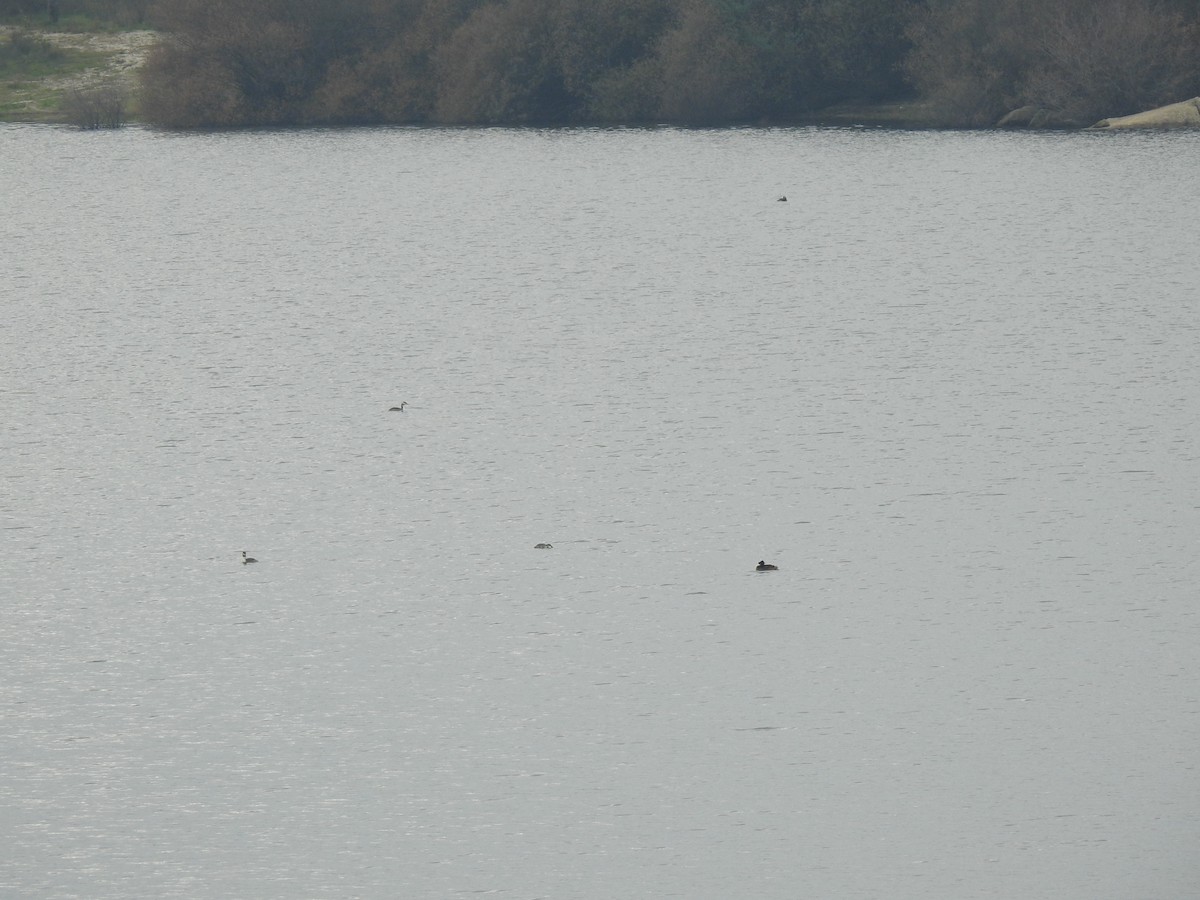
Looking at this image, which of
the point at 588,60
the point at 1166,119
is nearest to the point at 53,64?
the point at 588,60

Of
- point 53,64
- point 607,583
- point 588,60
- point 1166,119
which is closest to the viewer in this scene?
point 607,583

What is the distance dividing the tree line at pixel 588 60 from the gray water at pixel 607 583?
118 feet

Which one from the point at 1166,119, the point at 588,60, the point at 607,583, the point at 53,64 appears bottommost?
the point at 607,583

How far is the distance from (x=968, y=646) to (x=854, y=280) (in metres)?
19.6

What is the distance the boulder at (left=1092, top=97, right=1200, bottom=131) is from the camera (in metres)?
64.1

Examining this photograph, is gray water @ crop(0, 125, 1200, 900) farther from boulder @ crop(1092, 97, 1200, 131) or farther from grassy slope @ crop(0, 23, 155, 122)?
grassy slope @ crop(0, 23, 155, 122)

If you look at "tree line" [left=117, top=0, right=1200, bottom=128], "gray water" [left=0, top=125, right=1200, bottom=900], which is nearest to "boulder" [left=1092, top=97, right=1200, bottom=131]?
"tree line" [left=117, top=0, right=1200, bottom=128]

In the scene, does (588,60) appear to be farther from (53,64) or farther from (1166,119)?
(53,64)

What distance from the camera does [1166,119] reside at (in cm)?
6431

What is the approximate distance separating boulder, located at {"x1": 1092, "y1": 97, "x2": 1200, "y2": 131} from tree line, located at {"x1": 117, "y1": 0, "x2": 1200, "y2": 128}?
3.76m

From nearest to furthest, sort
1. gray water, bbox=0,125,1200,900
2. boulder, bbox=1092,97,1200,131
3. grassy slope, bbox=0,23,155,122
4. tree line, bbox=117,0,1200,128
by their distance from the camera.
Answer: gray water, bbox=0,125,1200,900 < boulder, bbox=1092,97,1200,131 < tree line, bbox=117,0,1200,128 < grassy slope, bbox=0,23,155,122

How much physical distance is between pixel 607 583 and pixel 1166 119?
54.3 m

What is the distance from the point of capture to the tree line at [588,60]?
68.4 metres

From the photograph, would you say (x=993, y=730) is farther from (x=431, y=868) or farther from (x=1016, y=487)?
(x=1016, y=487)
